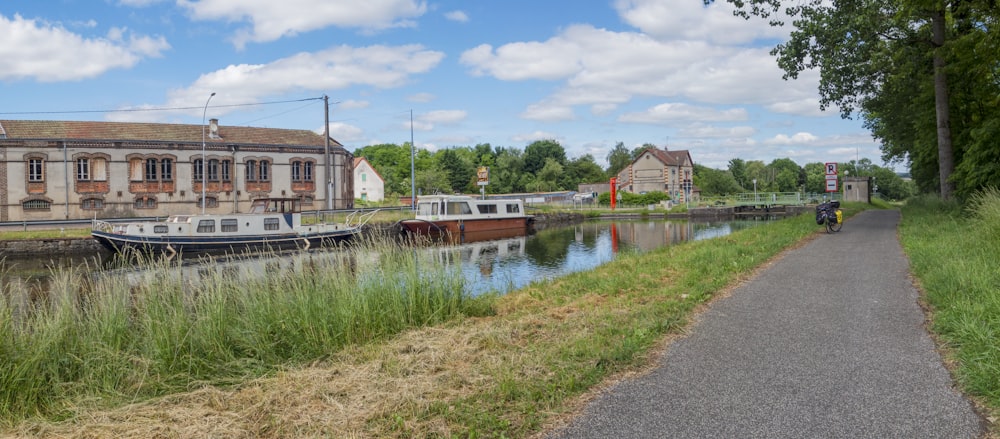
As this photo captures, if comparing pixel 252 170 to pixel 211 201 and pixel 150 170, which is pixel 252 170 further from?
pixel 150 170

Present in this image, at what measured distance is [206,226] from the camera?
27.0 meters

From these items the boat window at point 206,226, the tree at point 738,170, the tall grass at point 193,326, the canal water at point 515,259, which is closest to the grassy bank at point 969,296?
the tall grass at point 193,326

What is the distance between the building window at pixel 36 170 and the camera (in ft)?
128

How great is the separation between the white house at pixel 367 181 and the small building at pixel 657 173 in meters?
37.2

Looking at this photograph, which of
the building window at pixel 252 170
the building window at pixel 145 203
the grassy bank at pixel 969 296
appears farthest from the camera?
the building window at pixel 252 170

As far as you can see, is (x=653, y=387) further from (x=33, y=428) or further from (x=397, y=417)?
(x=33, y=428)

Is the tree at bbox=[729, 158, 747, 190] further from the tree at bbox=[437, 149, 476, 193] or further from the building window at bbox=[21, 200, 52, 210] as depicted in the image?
the building window at bbox=[21, 200, 52, 210]

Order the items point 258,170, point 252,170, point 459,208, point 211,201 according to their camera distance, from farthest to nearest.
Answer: point 258,170, point 252,170, point 211,201, point 459,208

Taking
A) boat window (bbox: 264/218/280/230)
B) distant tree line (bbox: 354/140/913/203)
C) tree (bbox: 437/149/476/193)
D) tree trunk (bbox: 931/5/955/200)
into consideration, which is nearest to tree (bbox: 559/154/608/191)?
distant tree line (bbox: 354/140/913/203)

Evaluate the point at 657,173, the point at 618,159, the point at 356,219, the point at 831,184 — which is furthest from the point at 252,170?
the point at 618,159

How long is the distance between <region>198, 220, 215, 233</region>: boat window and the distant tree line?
56.5 metres

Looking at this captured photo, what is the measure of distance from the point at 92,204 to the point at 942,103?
4638 centimetres

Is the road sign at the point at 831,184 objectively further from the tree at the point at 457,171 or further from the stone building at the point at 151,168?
the tree at the point at 457,171

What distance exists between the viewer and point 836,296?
849 cm
